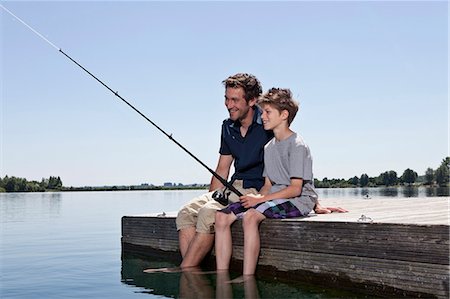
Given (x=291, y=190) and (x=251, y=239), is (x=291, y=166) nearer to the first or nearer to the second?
(x=291, y=190)

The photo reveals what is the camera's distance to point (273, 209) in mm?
5082

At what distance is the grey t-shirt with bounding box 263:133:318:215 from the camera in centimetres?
493

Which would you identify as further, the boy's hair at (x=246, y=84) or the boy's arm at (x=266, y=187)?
the boy's hair at (x=246, y=84)

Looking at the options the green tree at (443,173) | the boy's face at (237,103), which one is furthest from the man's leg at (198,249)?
the green tree at (443,173)

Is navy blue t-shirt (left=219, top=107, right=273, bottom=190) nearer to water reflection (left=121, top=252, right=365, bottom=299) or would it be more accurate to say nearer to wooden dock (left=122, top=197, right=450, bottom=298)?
wooden dock (left=122, top=197, right=450, bottom=298)

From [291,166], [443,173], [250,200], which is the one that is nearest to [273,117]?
[291,166]

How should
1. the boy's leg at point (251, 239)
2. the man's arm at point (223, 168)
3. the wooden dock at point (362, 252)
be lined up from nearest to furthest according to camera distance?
1. the wooden dock at point (362, 252)
2. the boy's leg at point (251, 239)
3. the man's arm at point (223, 168)

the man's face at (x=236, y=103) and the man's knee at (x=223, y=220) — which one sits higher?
the man's face at (x=236, y=103)

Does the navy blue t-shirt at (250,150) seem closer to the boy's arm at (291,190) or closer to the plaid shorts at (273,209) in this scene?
the plaid shorts at (273,209)

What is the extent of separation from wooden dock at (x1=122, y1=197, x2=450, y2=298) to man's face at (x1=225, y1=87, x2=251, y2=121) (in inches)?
41.8

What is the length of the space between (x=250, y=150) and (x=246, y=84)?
0.63 meters

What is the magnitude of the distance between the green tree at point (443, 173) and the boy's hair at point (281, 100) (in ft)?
361

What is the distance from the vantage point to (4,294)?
5.11 m

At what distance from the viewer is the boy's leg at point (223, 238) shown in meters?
5.20
